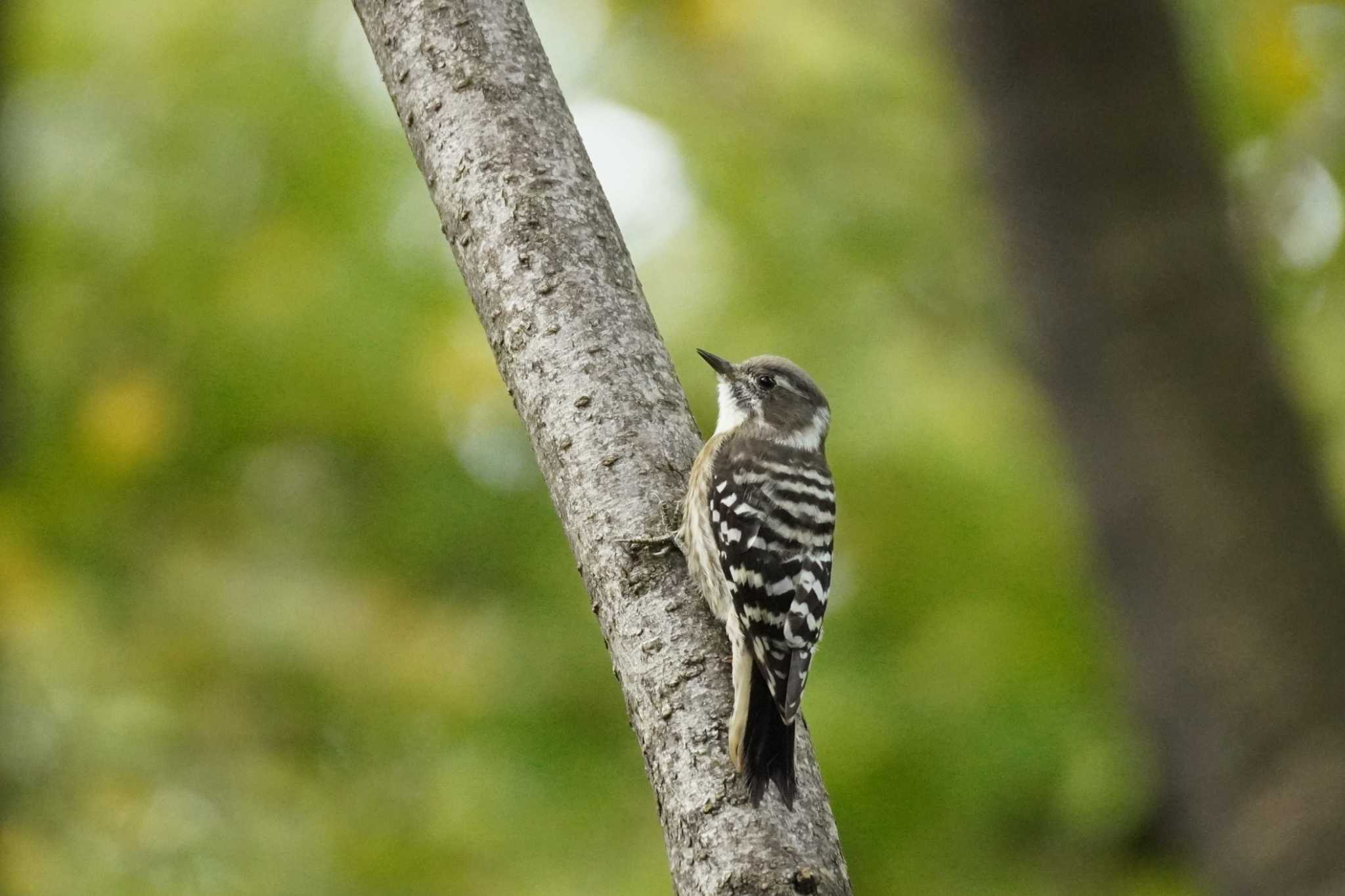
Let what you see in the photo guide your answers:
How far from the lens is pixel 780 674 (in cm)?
333

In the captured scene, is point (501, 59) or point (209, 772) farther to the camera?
point (209, 772)

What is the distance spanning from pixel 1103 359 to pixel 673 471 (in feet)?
8.11

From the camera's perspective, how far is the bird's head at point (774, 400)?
534 centimetres

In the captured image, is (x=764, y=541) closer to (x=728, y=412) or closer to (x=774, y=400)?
(x=774, y=400)

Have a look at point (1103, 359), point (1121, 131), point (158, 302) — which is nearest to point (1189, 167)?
point (1121, 131)

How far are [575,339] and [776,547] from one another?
139 cm

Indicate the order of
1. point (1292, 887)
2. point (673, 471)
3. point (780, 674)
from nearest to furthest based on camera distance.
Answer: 1. point (673, 471)
2. point (780, 674)
3. point (1292, 887)

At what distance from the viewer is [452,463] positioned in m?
7.25

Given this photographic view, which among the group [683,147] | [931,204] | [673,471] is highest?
[683,147]

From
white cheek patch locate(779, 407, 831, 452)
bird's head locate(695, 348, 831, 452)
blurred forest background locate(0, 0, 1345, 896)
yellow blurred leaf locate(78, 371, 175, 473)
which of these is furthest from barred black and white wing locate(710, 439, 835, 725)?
yellow blurred leaf locate(78, 371, 175, 473)

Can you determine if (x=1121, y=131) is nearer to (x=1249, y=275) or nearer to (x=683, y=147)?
(x=1249, y=275)

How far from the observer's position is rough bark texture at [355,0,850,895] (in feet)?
9.43

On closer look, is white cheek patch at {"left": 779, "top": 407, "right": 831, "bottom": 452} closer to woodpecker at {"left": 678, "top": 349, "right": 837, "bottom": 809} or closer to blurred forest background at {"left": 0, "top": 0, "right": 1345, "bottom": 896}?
woodpecker at {"left": 678, "top": 349, "right": 837, "bottom": 809}

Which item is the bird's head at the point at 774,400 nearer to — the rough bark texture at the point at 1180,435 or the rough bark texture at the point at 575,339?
the rough bark texture at the point at 1180,435
